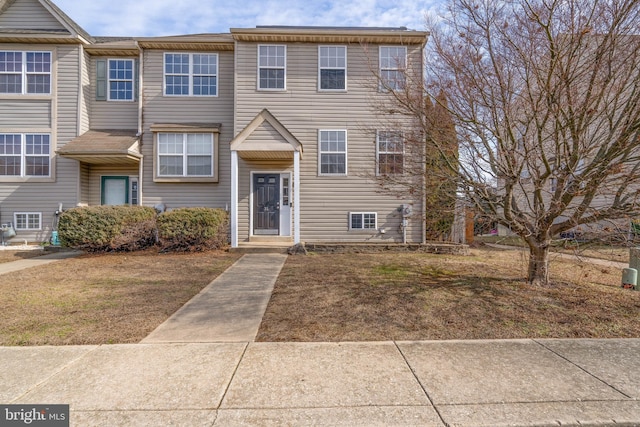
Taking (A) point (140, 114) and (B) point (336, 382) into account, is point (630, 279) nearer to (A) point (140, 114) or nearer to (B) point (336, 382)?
(B) point (336, 382)

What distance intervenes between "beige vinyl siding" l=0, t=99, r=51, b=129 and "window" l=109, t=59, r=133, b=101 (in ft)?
7.18

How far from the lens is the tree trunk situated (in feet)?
19.5

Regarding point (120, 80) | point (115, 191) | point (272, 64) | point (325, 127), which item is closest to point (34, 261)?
point (115, 191)

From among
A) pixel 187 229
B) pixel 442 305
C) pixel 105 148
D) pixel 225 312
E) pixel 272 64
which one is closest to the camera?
pixel 225 312

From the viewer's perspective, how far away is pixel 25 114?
39.1 feet

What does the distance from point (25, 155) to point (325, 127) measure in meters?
10.9

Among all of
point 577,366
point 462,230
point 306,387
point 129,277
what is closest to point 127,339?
point 306,387

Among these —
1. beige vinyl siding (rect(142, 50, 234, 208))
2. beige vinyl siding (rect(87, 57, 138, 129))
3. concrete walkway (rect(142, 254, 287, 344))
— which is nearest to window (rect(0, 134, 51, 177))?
beige vinyl siding (rect(87, 57, 138, 129))

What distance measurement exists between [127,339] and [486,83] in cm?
632

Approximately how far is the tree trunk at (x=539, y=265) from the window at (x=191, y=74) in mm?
11167

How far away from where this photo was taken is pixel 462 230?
39.3 ft

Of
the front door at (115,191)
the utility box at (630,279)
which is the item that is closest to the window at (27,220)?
the front door at (115,191)

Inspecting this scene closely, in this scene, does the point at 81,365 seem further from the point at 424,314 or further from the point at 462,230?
the point at 462,230

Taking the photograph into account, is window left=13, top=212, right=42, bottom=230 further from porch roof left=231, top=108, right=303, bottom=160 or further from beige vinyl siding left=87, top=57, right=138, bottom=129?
porch roof left=231, top=108, right=303, bottom=160
